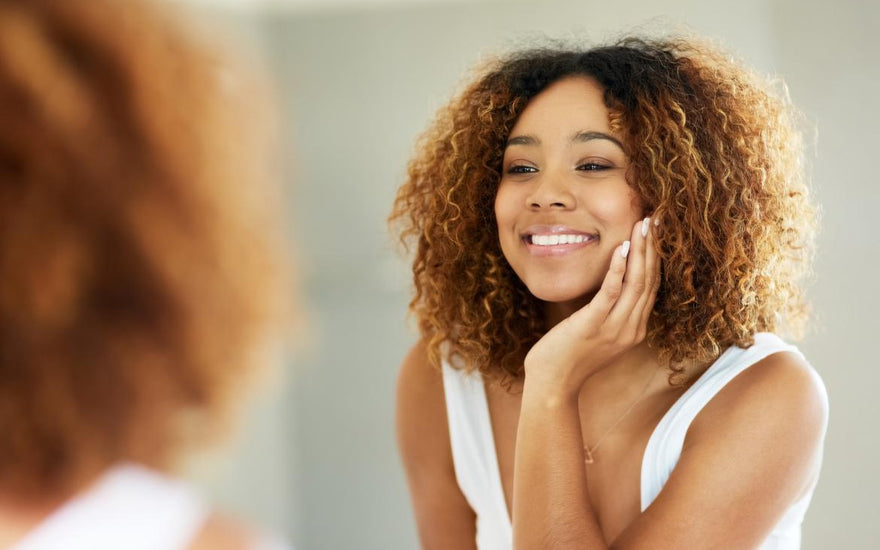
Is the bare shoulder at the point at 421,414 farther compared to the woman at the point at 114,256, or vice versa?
the bare shoulder at the point at 421,414

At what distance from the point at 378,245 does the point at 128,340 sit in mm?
1516

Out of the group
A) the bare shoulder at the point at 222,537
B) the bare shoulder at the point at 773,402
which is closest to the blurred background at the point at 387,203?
the bare shoulder at the point at 773,402

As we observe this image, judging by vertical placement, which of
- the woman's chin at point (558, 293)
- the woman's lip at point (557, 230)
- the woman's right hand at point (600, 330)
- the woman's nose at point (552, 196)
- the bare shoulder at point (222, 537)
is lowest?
the bare shoulder at point (222, 537)

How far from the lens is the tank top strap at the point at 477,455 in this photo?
4.39ft

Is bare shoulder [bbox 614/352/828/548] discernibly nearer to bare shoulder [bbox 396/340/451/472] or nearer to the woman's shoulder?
the woman's shoulder

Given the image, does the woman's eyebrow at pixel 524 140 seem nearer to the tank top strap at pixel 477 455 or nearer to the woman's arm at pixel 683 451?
the woman's arm at pixel 683 451

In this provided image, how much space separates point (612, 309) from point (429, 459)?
403mm

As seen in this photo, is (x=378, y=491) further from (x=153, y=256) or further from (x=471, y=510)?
(x=153, y=256)

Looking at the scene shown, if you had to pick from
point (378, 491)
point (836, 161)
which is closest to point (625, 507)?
point (836, 161)

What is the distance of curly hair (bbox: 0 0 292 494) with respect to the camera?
0.43 metres

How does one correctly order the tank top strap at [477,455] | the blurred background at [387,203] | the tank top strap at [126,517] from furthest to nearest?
1. the blurred background at [387,203]
2. the tank top strap at [477,455]
3. the tank top strap at [126,517]

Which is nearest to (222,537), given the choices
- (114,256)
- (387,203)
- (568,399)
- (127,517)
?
(127,517)

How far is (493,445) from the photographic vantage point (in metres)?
1.37

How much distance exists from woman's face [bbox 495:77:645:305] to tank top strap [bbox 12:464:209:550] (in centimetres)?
72
